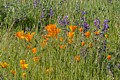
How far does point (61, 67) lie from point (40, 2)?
A: 2.79 m

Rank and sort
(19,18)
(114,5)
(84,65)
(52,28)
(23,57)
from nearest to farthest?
(52,28), (84,65), (23,57), (19,18), (114,5)

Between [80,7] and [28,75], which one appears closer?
[28,75]

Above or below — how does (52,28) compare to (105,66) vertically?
above

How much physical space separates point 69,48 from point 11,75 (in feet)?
2.15

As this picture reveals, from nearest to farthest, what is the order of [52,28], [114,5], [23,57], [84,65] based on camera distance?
[52,28] < [84,65] < [23,57] < [114,5]

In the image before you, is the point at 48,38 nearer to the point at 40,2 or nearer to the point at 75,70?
the point at 75,70

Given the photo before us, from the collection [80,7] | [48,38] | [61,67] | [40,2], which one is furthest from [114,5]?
[61,67]

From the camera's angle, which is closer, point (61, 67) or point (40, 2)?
point (61, 67)

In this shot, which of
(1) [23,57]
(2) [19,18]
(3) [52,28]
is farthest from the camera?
(2) [19,18]

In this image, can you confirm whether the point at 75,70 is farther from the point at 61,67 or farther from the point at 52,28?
the point at 52,28

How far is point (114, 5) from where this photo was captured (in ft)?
16.2

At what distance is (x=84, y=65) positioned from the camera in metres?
2.61

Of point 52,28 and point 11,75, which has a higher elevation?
point 52,28

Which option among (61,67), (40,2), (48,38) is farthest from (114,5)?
(61,67)
